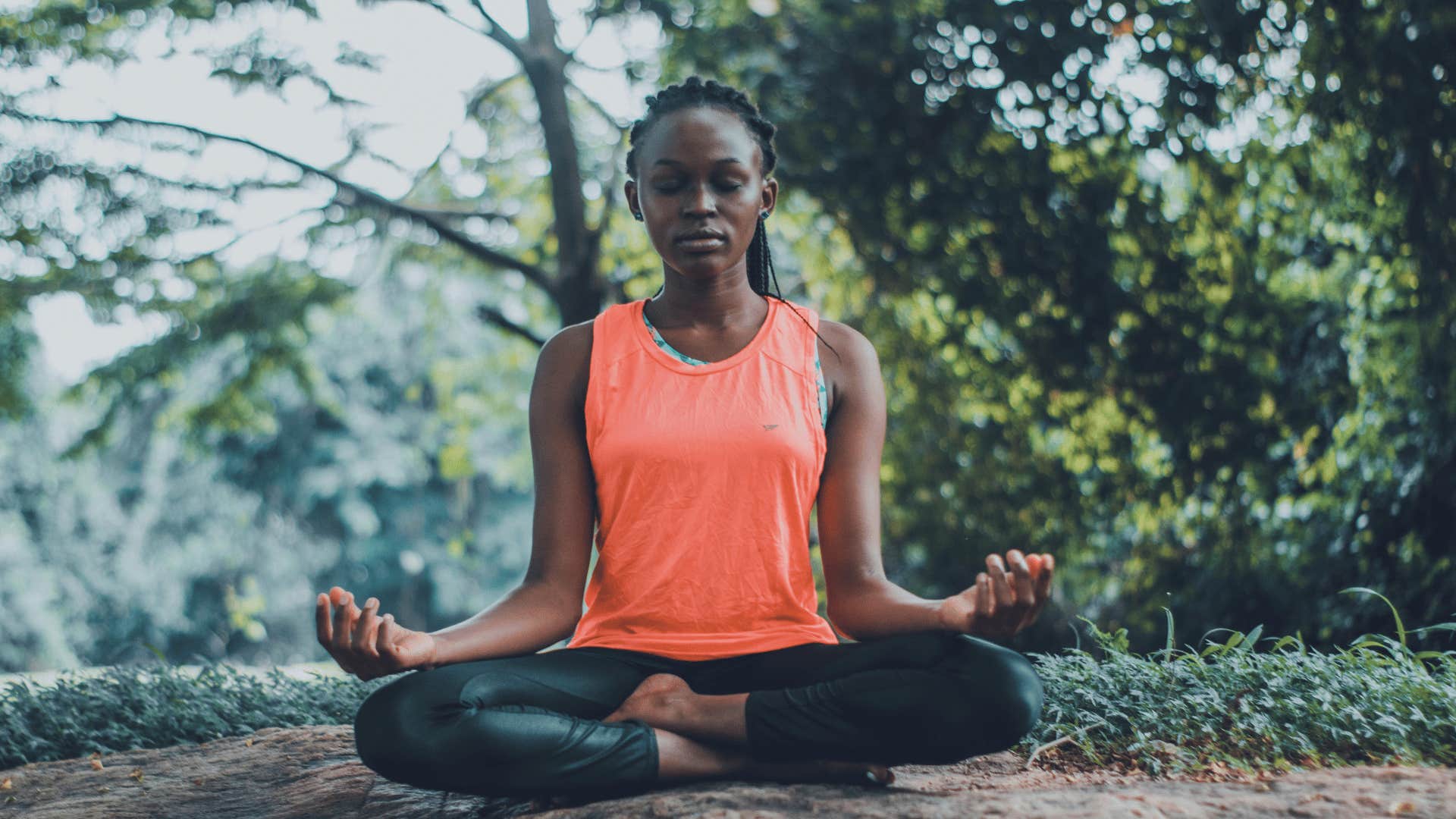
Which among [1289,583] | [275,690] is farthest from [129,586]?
[1289,583]

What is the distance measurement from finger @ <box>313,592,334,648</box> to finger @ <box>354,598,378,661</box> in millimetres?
46

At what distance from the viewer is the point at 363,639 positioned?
2.19 m

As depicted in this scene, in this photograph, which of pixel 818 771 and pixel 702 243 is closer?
pixel 818 771

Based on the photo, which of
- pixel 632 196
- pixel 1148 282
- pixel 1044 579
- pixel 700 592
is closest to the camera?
pixel 1044 579

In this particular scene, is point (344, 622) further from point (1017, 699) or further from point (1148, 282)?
point (1148, 282)

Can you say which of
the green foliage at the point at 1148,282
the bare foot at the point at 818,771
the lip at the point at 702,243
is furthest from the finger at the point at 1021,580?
the green foliage at the point at 1148,282

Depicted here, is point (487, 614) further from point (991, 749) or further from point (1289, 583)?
point (1289, 583)

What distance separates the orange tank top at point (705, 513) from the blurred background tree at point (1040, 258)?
3.03 metres

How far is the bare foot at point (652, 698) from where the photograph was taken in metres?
2.48

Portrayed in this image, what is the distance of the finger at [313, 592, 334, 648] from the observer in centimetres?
210

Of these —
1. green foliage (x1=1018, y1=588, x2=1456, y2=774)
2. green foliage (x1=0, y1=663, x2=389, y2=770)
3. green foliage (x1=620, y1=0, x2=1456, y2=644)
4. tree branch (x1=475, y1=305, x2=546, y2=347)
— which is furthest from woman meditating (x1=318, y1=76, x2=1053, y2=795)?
tree branch (x1=475, y1=305, x2=546, y2=347)

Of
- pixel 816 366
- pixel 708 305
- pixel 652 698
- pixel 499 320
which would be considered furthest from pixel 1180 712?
pixel 499 320

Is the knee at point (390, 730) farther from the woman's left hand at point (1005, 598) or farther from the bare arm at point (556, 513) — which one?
the woman's left hand at point (1005, 598)

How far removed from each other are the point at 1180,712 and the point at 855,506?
1.03 metres
